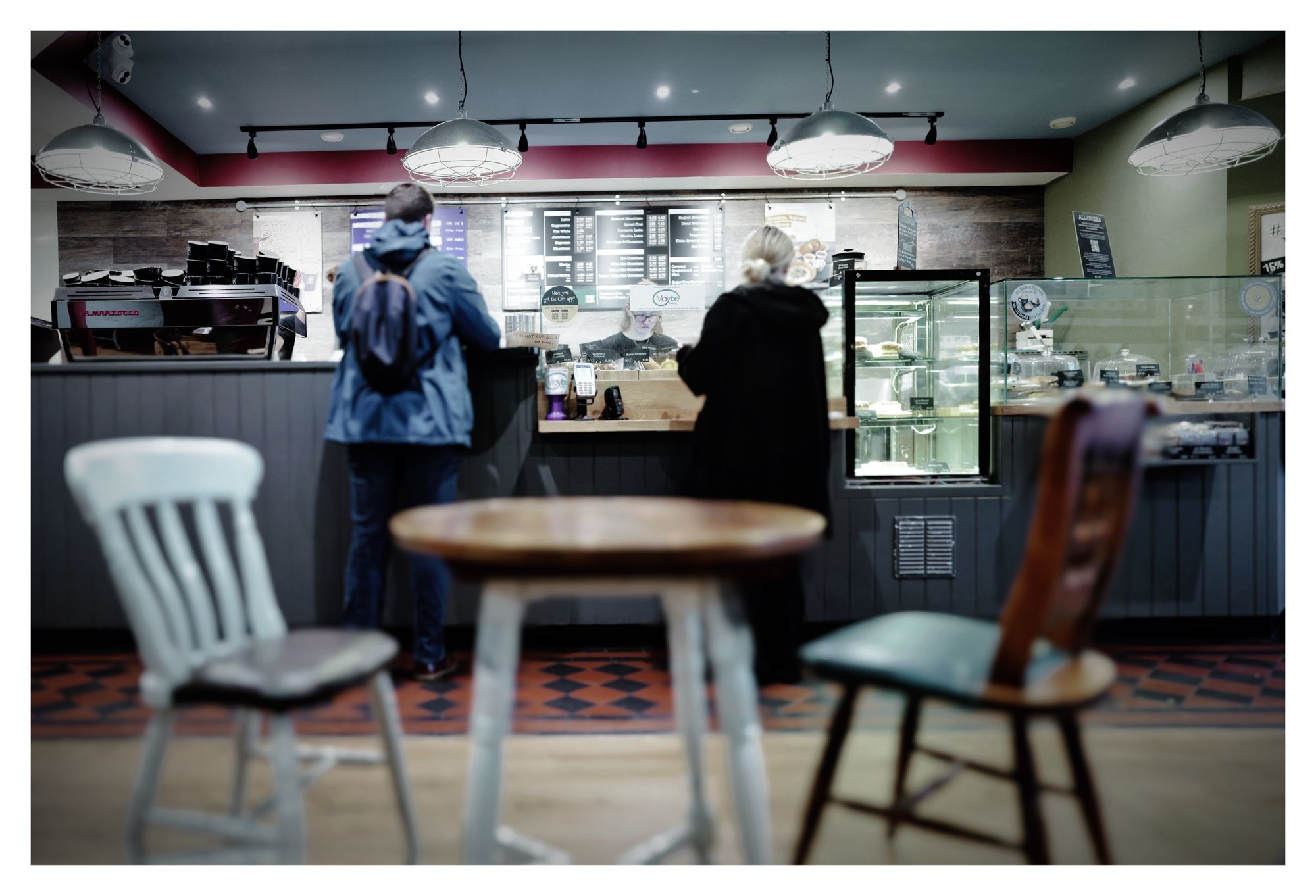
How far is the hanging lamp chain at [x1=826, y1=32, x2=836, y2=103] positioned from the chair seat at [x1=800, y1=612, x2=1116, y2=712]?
11.6 ft

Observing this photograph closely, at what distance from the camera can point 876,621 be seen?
4.66ft

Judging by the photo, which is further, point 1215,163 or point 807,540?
point 1215,163

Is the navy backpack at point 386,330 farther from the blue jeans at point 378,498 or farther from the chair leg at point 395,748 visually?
the chair leg at point 395,748

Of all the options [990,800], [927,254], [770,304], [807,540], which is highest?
[927,254]

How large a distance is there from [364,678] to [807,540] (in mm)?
776

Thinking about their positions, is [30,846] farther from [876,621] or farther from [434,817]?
[876,621]

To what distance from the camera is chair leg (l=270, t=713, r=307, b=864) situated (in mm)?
1164

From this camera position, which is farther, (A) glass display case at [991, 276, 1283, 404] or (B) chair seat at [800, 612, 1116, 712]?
(A) glass display case at [991, 276, 1283, 404]

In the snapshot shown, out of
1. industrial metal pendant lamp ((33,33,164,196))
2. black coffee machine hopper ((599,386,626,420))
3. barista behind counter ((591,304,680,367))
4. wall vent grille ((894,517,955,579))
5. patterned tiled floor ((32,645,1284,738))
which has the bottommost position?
patterned tiled floor ((32,645,1284,738))

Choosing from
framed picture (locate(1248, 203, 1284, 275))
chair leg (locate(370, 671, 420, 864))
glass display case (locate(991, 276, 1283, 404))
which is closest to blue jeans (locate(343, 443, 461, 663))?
chair leg (locate(370, 671, 420, 864))

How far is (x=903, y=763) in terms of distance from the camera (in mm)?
1480

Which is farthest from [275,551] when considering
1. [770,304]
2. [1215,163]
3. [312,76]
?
[1215,163]

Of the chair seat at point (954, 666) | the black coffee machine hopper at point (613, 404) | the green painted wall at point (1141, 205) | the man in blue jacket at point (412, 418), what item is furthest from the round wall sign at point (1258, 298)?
the man in blue jacket at point (412, 418)

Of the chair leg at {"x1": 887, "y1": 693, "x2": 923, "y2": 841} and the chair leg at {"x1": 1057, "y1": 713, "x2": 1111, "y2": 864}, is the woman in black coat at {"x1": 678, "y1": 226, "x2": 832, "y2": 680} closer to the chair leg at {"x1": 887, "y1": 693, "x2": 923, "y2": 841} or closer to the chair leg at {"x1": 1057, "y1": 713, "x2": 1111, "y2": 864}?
the chair leg at {"x1": 887, "y1": 693, "x2": 923, "y2": 841}
